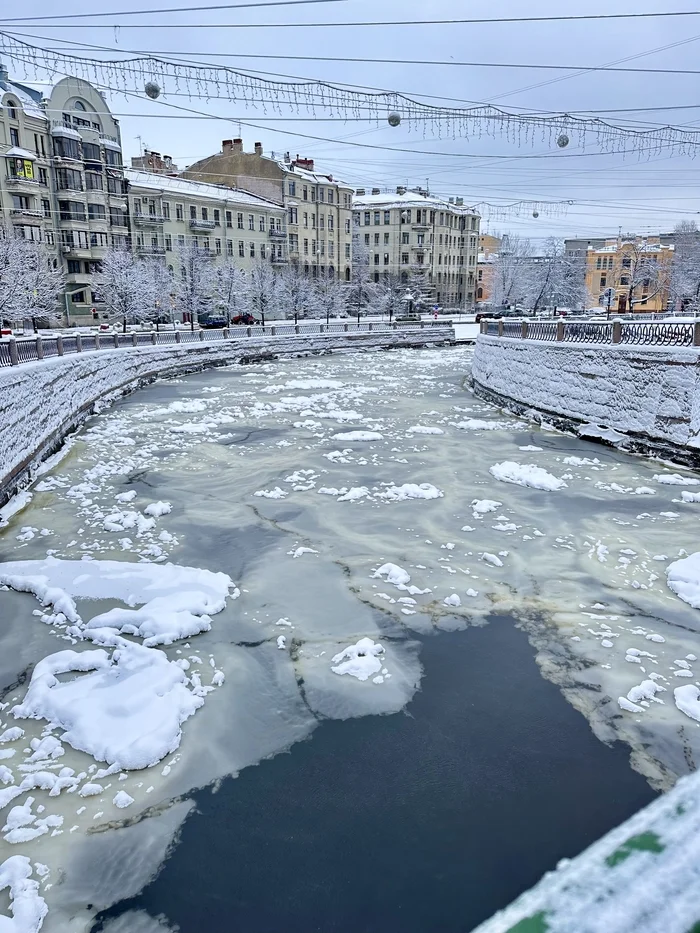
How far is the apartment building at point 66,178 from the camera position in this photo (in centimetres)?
4544

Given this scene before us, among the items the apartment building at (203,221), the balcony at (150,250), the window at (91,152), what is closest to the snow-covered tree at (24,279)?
the window at (91,152)

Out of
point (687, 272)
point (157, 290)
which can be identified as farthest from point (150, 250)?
point (687, 272)

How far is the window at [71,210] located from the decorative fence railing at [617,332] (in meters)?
39.2

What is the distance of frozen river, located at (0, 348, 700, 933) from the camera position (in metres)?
4.72

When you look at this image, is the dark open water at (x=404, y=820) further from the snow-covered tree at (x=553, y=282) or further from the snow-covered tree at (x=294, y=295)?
the snow-covered tree at (x=553, y=282)

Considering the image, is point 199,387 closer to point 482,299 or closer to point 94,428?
point 94,428

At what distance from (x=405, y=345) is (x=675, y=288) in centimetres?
3243

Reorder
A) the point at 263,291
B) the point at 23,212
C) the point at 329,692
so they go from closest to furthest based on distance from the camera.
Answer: the point at 329,692
the point at 23,212
the point at 263,291

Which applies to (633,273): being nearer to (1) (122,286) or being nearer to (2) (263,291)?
(2) (263,291)

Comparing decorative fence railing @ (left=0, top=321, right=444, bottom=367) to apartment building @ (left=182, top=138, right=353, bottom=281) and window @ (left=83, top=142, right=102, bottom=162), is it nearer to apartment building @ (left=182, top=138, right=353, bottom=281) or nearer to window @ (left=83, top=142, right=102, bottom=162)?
window @ (left=83, top=142, right=102, bottom=162)

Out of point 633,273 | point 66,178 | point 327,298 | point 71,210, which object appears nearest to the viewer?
point 66,178

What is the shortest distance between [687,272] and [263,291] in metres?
43.8

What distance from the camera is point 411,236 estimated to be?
8538 centimetres

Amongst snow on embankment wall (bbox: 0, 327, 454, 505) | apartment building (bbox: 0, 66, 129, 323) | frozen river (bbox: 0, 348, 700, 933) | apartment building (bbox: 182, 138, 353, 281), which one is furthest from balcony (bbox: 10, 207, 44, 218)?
frozen river (bbox: 0, 348, 700, 933)
